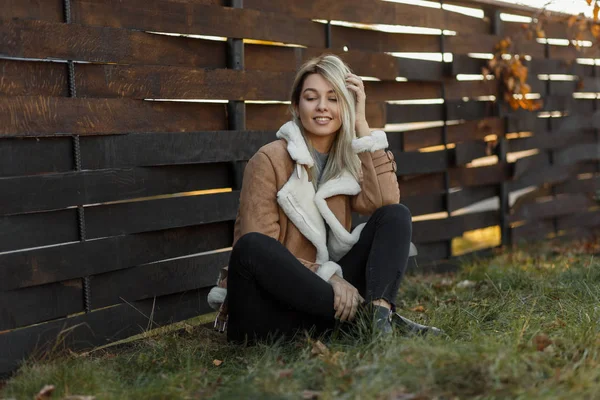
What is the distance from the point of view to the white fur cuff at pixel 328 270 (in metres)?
3.45

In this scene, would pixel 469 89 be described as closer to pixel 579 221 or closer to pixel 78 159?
pixel 579 221

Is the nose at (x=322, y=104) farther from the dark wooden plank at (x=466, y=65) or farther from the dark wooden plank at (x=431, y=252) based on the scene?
the dark wooden plank at (x=466, y=65)

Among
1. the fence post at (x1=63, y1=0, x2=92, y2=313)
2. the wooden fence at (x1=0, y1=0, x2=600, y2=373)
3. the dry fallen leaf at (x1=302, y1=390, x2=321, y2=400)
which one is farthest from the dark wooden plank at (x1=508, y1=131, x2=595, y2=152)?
the dry fallen leaf at (x1=302, y1=390, x2=321, y2=400)

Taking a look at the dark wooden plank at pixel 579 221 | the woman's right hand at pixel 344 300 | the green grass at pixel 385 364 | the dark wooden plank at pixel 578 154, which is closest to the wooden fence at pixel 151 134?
the green grass at pixel 385 364

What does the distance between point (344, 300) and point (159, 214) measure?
1.12 metres

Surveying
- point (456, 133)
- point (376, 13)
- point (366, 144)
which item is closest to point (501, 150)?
point (456, 133)

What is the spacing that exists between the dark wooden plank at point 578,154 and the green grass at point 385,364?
3162 millimetres

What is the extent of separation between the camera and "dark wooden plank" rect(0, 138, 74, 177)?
3322 millimetres

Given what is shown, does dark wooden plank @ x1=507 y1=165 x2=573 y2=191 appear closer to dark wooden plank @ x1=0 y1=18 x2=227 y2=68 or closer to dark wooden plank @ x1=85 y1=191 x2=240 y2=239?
dark wooden plank @ x1=85 y1=191 x2=240 y2=239

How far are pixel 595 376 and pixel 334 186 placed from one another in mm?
1456

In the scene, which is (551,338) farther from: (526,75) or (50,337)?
(526,75)

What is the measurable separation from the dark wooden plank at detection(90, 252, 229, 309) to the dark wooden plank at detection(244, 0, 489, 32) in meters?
1.41

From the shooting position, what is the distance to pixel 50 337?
11.5 feet

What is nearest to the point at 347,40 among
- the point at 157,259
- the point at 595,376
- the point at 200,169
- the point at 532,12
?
the point at 200,169
